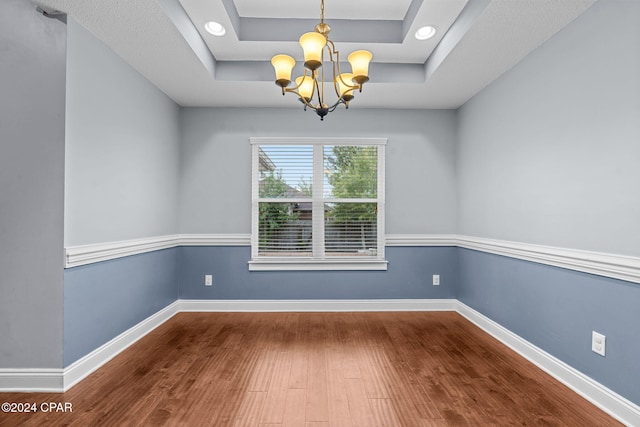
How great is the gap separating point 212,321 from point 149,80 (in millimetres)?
2570

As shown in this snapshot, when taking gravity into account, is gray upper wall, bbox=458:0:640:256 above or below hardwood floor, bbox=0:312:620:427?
above

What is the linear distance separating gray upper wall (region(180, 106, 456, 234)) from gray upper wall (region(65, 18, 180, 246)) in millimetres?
361

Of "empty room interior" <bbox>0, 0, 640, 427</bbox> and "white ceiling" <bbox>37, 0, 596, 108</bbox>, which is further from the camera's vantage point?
"white ceiling" <bbox>37, 0, 596, 108</bbox>

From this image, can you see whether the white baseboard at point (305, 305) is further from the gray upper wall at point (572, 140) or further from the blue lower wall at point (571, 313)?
the gray upper wall at point (572, 140)

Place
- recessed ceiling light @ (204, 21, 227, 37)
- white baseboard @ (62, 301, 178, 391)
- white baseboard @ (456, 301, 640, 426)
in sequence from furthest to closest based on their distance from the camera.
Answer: recessed ceiling light @ (204, 21, 227, 37) → white baseboard @ (62, 301, 178, 391) → white baseboard @ (456, 301, 640, 426)

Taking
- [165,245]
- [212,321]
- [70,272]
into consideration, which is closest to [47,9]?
[70,272]

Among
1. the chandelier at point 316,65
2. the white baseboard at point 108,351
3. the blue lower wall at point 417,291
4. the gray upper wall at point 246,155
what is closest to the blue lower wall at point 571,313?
the blue lower wall at point 417,291

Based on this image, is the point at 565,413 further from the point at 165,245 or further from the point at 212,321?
the point at 165,245

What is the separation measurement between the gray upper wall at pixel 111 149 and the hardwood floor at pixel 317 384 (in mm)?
1053

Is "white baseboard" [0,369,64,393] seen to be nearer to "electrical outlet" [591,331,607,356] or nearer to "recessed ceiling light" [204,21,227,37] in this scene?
"recessed ceiling light" [204,21,227,37]

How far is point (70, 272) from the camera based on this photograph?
224 centimetres

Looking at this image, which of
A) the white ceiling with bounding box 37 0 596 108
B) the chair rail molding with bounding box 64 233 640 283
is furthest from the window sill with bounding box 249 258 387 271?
the white ceiling with bounding box 37 0 596 108

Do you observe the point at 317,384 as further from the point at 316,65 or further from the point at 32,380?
the point at 316,65

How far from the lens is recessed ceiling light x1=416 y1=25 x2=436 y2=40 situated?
8.91ft
